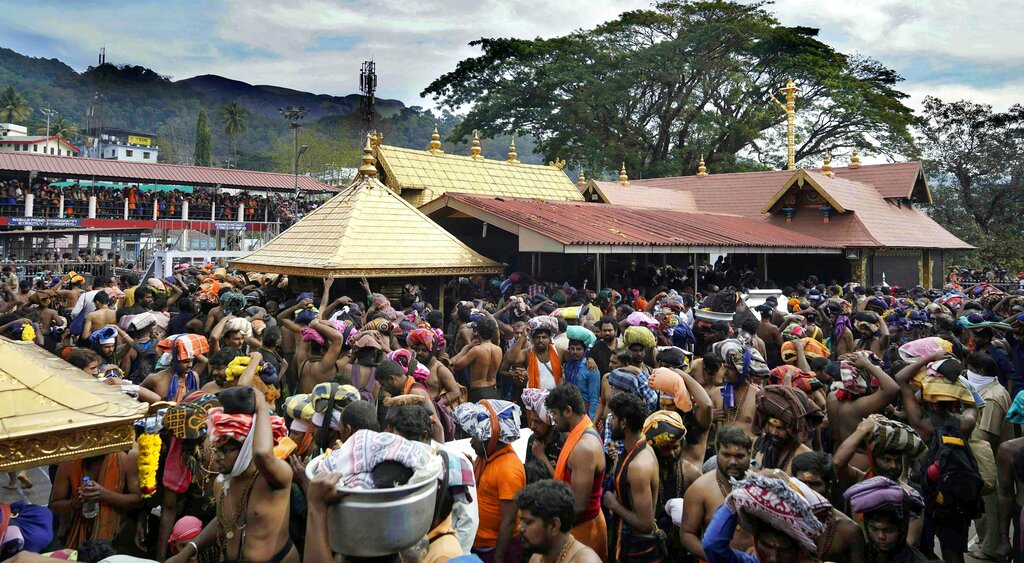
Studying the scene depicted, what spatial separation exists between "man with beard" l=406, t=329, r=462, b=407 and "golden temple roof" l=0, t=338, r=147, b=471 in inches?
110

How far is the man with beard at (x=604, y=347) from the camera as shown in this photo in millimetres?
6527

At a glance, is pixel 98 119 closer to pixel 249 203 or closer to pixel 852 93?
pixel 249 203

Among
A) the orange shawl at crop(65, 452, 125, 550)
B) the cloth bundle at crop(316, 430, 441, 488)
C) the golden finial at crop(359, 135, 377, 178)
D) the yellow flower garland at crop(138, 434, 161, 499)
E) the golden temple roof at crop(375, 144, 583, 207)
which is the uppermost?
the golden temple roof at crop(375, 144, 583, 207)

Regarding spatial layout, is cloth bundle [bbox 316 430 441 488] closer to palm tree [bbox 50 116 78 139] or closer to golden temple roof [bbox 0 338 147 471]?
golden temple roof [bbox 0 338 147 471]

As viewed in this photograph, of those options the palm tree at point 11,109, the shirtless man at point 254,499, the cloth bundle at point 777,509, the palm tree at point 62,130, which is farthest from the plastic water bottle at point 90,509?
the palm tree at point 11,109

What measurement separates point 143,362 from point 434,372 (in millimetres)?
3201

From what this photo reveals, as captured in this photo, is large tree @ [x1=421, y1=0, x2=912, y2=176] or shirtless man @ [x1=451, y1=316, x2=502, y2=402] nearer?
shirtless man @ [x1=451, y1=316, x2=502, y2=402]

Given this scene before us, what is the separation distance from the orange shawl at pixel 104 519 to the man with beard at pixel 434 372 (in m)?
2.18

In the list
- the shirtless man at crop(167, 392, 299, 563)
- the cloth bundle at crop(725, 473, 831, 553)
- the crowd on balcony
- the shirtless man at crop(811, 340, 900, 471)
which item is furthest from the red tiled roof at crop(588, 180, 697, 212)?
the crowd on balcony

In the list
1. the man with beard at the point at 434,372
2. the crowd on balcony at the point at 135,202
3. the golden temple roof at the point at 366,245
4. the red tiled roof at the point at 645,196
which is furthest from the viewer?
the crowd on balcony at the point at 135,202

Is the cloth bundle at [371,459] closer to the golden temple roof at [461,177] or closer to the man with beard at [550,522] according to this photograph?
the man with beard at [550,522]

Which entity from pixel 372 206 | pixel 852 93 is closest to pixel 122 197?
pixel 372 206

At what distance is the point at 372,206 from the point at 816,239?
12.7 metres

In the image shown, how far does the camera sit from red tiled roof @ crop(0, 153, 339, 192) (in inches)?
1120
